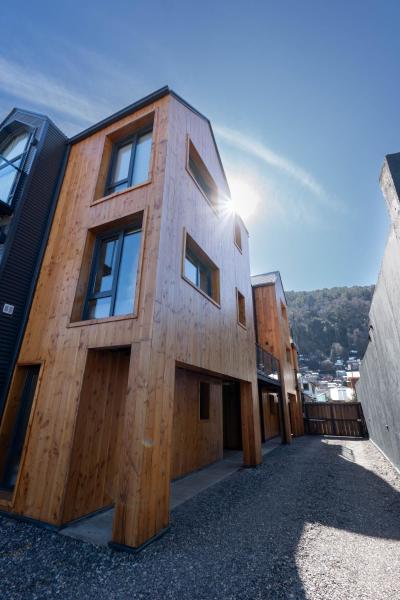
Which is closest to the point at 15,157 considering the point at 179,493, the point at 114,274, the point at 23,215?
the point at 23,215

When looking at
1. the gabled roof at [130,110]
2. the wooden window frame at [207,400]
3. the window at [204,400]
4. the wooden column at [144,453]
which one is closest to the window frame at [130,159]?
the gabled roof at [130,110]

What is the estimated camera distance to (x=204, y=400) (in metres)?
8.80

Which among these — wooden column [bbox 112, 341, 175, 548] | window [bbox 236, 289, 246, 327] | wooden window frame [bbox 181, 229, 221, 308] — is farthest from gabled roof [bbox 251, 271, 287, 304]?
wooden column [bbox 112, 341, 175, 548]

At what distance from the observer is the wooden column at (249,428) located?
801 cm

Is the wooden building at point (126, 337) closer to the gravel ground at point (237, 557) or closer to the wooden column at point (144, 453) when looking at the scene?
the wooden column at point (144, 453)

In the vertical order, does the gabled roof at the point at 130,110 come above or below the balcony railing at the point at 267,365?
above

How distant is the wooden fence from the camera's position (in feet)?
52.6

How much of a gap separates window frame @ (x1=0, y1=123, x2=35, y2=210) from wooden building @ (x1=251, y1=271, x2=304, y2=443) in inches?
437

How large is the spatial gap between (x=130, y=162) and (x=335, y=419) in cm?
1880

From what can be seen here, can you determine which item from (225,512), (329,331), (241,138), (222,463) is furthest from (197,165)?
(329,331)

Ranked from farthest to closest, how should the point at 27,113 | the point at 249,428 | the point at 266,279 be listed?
the point at 266,279
the point at 249,428
the point at 27,113

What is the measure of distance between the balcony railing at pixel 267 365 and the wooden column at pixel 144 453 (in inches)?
281

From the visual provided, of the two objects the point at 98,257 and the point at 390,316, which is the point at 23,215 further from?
the point at 390,316

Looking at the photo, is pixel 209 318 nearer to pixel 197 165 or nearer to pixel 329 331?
pixel 197 165
